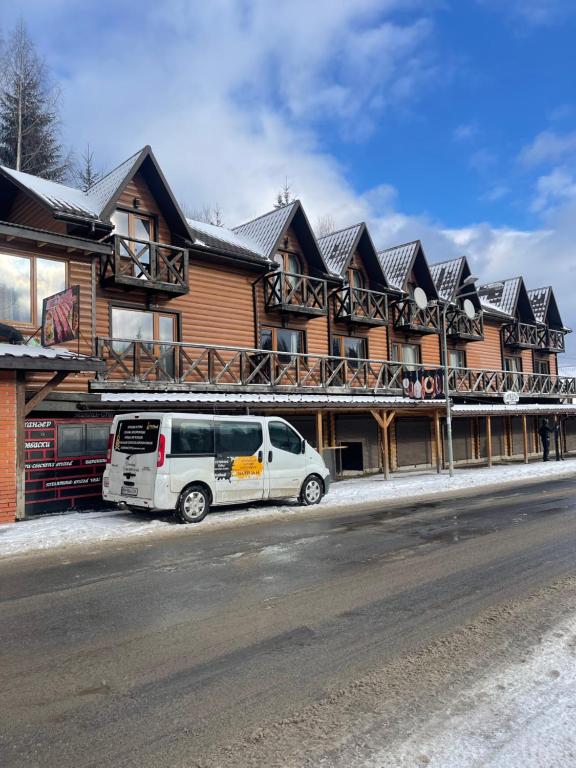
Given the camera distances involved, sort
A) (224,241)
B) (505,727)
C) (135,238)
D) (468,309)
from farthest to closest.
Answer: (468,309), (224,241), (135,238), (505,727)

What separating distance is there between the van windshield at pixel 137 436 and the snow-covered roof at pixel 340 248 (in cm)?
1342

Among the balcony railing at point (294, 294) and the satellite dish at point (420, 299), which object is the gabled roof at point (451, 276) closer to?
the satellite dish at point (420, 299)

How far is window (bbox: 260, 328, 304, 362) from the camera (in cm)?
2128

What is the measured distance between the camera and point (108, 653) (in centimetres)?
479

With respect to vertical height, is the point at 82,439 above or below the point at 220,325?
below

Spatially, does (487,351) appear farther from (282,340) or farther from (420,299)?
(282,340)

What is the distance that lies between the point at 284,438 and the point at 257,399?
347 cm

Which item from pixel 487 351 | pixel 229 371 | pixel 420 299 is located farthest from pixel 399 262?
pixel 229 371

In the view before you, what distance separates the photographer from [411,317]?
25.7m

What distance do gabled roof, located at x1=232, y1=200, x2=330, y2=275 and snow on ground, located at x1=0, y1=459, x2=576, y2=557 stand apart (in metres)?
8.68

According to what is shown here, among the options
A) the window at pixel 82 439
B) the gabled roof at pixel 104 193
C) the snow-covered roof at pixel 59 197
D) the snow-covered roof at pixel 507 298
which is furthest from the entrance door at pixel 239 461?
the snow-covered roof at pixel 507 298

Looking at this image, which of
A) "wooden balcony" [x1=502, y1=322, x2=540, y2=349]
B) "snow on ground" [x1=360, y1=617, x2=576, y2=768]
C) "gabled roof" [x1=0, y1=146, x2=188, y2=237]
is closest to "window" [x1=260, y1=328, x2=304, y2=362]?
"gabled roof" [x1=0, y1=146, x2=188, y2=237]

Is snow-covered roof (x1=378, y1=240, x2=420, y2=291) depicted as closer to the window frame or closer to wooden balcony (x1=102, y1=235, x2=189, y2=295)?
wooden balcony (x1=102, y1=235, x2=189, y2=295)

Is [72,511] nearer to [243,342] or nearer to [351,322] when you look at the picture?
[243,342]
